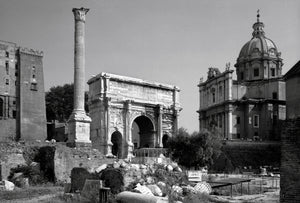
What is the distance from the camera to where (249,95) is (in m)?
63.0

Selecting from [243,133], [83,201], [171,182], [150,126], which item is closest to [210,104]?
[243,133]

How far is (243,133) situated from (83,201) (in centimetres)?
4729

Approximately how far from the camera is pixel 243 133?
A: 199ft

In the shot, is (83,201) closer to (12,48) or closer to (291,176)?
(291,176)

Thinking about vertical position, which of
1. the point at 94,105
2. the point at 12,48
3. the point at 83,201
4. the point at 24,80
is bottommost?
the point at 83,201

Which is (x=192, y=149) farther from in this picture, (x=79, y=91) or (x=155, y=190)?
(x=155, y=190)

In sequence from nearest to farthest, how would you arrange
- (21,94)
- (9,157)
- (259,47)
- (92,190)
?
(92,190)
(9,157)
(21,94)
(259,47)

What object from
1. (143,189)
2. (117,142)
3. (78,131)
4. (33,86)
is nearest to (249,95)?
(117,142)

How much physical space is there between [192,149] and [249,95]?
26873mm

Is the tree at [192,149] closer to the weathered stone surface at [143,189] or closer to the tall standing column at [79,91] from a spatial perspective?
the tall standing column at [79,91]

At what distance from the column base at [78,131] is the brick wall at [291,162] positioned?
78.2 ft

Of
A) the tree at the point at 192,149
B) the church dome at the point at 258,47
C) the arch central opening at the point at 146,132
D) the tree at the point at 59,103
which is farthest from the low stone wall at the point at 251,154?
the tree at the point at 59,103

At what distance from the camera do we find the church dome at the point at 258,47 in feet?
217

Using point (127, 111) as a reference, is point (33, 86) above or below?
above
